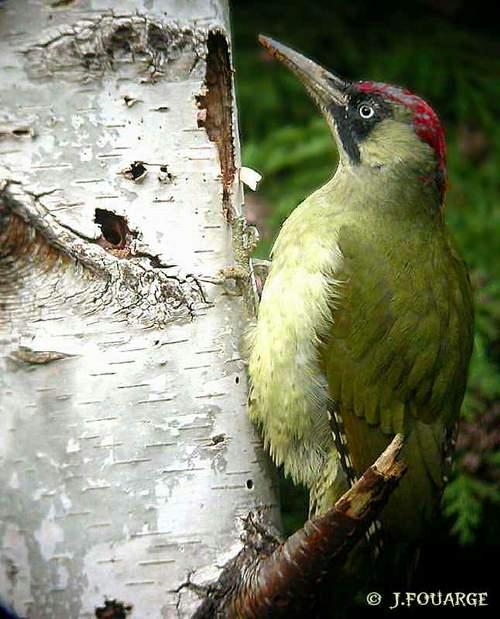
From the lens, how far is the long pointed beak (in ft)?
9.64

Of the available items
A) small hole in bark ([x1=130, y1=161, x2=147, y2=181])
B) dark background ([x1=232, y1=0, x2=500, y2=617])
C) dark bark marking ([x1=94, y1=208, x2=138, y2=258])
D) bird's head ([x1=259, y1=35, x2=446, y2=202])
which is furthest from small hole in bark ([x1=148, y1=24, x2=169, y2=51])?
dark background ([x1=232, y1=0, x2=500, y2=617])

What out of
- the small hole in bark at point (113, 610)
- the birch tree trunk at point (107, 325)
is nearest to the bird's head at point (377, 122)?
the birch tree trunk at point (107, 325)

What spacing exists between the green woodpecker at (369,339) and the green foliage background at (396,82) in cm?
61

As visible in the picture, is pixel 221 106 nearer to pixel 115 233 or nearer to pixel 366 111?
pixel 115 233

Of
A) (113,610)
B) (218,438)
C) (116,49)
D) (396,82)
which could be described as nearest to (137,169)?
(116,49)

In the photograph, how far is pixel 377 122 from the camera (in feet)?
9.47

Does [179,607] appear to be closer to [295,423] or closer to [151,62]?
[295,423]

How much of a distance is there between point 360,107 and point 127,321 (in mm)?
1040

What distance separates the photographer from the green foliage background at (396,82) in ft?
11.6

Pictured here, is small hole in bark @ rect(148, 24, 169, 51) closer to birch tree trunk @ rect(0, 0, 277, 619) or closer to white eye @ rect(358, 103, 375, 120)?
birch tree trunk @ rect(0, 0, 277, 619)

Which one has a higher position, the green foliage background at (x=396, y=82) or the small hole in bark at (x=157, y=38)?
the small hole in bark at (x=157, y=38)

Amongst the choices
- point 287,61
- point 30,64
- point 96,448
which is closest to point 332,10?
point 287,61

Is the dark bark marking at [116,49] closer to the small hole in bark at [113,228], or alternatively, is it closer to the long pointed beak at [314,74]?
the small hole in bark at [113,228]

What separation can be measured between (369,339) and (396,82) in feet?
5.45
